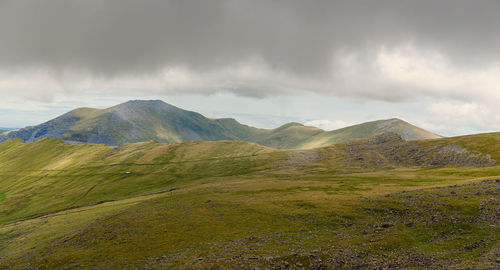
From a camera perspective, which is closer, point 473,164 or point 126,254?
point 126,254

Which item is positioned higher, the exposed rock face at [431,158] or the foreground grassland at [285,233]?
the exposed rock face at [431,158]

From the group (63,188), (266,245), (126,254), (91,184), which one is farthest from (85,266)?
(63,188)

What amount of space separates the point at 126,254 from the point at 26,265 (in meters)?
25.3

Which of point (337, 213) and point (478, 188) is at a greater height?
point (478, 188)

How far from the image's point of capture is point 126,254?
53844 millimetres

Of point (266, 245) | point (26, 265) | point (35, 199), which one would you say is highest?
point (266, 245)

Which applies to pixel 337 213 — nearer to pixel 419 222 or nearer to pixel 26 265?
pixel 419 222

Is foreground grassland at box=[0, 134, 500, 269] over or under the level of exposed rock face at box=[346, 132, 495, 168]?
under

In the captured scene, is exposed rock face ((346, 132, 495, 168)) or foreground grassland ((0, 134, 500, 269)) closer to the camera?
foreground grassland ((0, 134, 500, 269))

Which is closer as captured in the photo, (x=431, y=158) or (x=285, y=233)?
(x=285, y=233)

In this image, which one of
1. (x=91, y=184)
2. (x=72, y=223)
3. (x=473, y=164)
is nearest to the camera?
(x=72, y=223)

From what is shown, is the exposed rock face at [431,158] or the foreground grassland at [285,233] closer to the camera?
the foreground grassland at [285,233]

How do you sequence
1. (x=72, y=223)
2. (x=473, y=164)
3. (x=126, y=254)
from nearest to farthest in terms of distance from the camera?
(x=126, y=254) < (x=72, y=223) < (x=473, y=164)

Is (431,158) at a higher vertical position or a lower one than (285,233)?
higher
